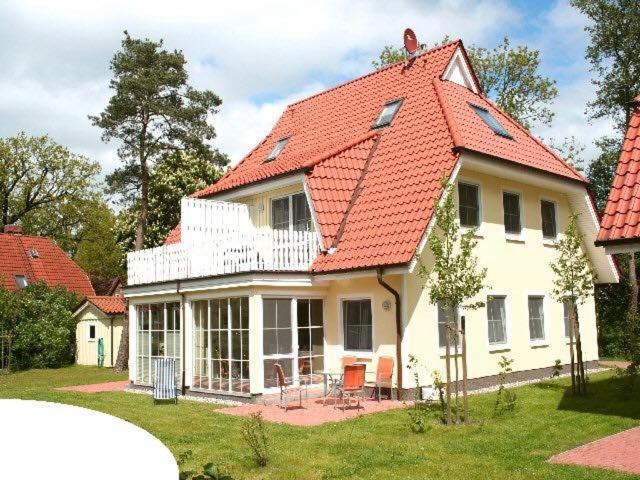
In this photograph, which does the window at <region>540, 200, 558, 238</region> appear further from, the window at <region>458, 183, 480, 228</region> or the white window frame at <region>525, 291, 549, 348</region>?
the window at <region>458, 183, 480, 228</region>

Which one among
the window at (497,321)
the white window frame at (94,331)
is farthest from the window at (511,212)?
the white window frame at (94,331)

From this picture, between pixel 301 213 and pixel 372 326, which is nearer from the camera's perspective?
pixel 372 326

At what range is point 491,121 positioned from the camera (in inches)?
770

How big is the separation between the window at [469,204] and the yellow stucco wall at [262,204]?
179 inches

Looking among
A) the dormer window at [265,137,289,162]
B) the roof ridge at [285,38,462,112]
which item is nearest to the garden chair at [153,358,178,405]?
the dormer window at [265,137,289,162]

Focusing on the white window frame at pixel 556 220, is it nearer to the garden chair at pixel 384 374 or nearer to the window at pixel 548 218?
the window at pixel 548 218

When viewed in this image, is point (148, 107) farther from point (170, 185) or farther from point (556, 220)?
point (556, 220)

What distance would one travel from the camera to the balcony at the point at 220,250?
608 inches

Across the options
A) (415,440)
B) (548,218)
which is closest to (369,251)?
(415,440)

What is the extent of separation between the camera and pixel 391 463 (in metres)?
8.83

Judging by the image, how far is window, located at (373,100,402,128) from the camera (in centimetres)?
1920

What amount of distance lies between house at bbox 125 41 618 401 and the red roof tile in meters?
20.6

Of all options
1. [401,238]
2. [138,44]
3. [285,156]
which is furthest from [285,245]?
[138,44]

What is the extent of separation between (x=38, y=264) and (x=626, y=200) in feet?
117
